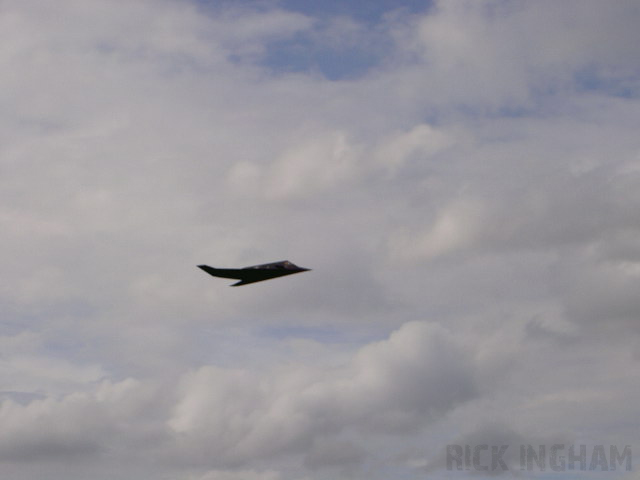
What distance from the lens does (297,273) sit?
112 meters

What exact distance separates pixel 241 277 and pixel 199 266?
18.8 feet

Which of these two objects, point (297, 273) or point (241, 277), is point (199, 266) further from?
point (297, 273)

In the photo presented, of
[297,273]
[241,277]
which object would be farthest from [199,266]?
[297,273]

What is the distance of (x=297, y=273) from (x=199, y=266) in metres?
13.1

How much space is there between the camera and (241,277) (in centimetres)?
11362

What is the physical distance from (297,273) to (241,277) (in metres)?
7.77

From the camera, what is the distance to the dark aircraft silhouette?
112 meters

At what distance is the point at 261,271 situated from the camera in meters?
112

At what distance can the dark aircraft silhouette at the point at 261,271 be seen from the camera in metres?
112

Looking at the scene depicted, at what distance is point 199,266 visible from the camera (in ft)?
372
